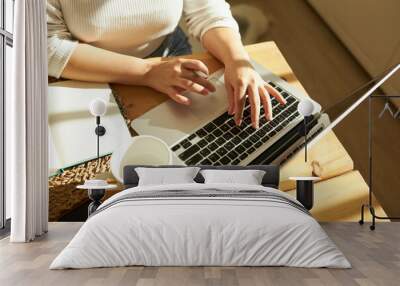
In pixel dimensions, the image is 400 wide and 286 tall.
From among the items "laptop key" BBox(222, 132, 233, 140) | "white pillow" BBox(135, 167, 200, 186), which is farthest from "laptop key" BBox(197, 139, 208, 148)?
"white pillow" BBox(135, 167, 200, 186)

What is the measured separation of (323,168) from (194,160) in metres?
1.41

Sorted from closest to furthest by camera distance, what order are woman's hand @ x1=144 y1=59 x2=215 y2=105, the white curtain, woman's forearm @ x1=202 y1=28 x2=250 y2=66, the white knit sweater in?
the white curtain, the white knit sweater, woman's hand @ x1=144 y1=59 x2=215 y2=105, woman's forearm @ x1=202 y1=28 x2=250 y2=66

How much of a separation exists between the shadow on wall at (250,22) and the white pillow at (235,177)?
4.92ft

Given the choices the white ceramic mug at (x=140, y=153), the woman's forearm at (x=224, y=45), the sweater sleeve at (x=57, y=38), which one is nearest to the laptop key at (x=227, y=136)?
the white ceramic mug at (x=140, y=153)

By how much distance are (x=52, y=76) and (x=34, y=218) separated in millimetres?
1770

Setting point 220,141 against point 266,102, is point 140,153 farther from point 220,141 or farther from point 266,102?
point 266,102

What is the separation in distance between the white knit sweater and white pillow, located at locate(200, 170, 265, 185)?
1.54 metres

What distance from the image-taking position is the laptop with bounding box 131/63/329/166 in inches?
253

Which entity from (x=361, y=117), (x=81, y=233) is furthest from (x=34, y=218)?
(x=361, y=117)

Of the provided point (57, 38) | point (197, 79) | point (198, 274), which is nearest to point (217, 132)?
point (197, 79)

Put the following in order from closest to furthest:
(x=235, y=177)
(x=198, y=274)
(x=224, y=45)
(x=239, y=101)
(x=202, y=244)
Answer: (x=198, y=274) < (x=202, y=244) < (x=235, y=177) < (x=239, y=101) < (x=224, y=45)

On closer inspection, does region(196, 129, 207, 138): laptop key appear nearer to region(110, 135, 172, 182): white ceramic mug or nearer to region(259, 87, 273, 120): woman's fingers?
region(110, 135, 172, 182): white ceramic mug

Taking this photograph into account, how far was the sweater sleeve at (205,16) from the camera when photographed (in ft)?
21.6

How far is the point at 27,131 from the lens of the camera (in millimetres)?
5289
